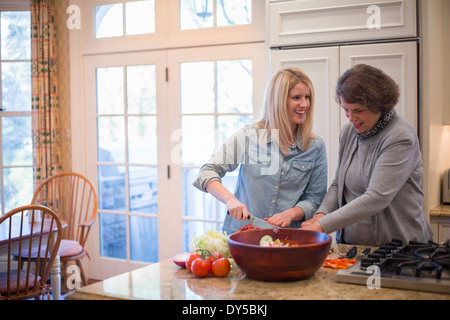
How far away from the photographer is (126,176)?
4.52 m

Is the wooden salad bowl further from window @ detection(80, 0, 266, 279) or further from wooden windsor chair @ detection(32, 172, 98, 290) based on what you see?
wooden windsor chair @ detection(32, 172, 98, 290)

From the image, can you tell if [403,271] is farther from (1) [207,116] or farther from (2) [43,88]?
(2) [43,88]

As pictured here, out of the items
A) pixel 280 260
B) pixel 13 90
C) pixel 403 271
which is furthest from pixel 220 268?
pixel 13 90

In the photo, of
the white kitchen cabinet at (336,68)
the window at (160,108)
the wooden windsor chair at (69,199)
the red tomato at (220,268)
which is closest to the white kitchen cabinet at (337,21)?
the white kitchen cabinet at (336,68)

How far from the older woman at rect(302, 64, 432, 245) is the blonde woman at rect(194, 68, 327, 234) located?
0.65 ft

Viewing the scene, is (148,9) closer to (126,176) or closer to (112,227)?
(126,176)

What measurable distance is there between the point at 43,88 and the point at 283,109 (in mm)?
3002

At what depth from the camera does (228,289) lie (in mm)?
1490

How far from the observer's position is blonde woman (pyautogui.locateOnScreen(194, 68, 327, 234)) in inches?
87.0

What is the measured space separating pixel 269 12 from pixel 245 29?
72 cm

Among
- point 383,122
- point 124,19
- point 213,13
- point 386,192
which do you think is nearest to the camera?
point 386,192

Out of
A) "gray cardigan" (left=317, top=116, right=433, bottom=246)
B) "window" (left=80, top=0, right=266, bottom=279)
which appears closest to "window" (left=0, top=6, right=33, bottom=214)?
"window" (left=80, top=0, right=266, bottom=279)

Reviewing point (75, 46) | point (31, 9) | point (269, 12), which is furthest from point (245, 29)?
point (31, 9)

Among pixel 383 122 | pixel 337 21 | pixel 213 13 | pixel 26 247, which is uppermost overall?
pixel 213 13
